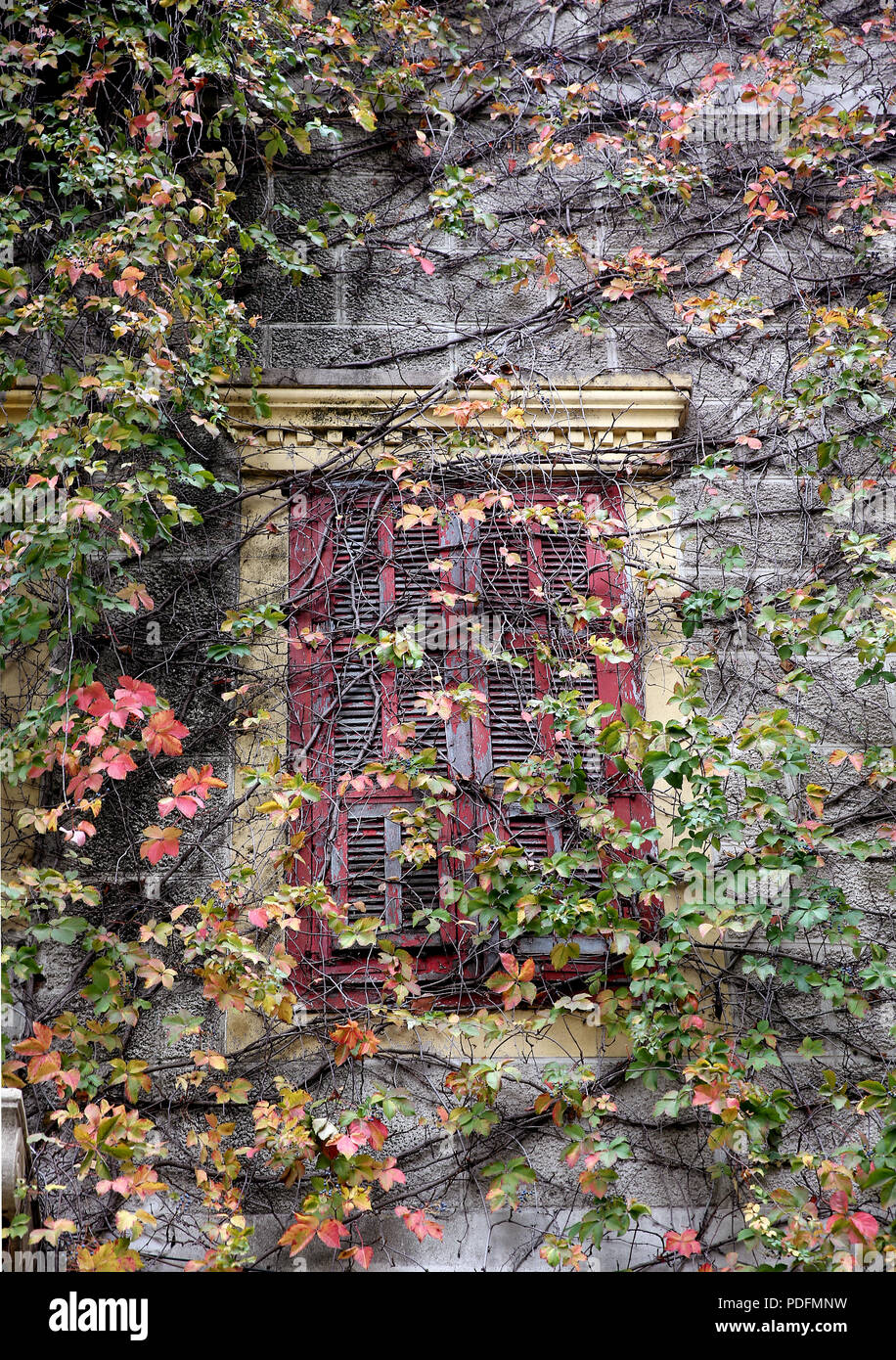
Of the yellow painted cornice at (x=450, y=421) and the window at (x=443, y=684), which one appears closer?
the window at (x=443, y=684)

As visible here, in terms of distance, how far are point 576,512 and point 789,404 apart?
0.92m

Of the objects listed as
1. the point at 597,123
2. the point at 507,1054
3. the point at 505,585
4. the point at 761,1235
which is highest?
the point at 597,123

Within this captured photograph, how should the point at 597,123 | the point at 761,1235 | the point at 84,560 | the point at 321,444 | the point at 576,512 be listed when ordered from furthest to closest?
1. the point at 597,123
2. the point at 321,444
3. the point at 576,512
4. the point at 84,560
5. the point at 761,1235

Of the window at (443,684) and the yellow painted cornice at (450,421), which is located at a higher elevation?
the yellow painted cornice at (450,421)

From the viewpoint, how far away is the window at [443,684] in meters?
4.15

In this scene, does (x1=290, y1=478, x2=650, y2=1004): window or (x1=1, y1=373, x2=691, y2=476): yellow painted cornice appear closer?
(x1=290, y1=478, x2=650, y2=1004): window

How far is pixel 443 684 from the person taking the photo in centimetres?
436

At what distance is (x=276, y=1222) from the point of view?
3.99m

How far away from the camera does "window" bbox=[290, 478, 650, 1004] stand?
4.15 metres

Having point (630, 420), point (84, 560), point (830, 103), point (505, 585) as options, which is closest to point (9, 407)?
point (84, 560)

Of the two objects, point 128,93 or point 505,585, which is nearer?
point 505,585

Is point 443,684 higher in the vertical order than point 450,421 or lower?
lower

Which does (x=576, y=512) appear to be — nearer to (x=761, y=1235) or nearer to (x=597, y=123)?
(x=597, y=123)

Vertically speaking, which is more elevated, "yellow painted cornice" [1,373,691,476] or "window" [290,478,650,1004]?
"yellow painted cornice" [1,373,691,476]
